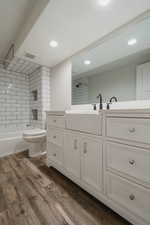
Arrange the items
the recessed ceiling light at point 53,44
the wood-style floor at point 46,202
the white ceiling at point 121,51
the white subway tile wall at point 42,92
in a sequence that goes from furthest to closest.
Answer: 1. the white subway tile wall at point 42,92
2. the recessed ceiling light at point 53,44
3. the white ceiling at point 121,51
4. the wood-style floor at point 46,202

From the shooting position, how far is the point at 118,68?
1.54m

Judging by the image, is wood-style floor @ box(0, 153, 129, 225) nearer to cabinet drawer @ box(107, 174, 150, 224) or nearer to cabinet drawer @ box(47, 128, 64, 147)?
cabinet drawer @ box(107, 174, 150, 224)

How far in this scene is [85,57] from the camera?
1952mm

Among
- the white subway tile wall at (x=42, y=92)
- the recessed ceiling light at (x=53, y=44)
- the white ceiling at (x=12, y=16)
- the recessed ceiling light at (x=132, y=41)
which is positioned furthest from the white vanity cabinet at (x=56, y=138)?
the white ceiling at (x=12, y=16)

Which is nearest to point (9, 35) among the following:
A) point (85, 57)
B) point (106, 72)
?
point (85, 57)

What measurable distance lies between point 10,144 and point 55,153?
132cm

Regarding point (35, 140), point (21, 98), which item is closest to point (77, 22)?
point (35, 140)

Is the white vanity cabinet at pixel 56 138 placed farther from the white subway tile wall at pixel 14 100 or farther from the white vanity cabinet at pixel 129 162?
the white subway tile wall at pixel 14 100

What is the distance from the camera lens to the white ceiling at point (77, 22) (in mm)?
1134

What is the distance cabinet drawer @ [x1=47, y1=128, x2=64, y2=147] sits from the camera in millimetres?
1594

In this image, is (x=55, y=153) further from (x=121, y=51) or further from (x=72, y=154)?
(x=121, y=51)

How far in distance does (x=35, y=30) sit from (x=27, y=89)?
6.80 feet

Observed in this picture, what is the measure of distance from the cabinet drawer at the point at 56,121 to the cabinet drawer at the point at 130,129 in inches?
28.9

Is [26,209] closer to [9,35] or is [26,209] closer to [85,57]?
[85,57]
